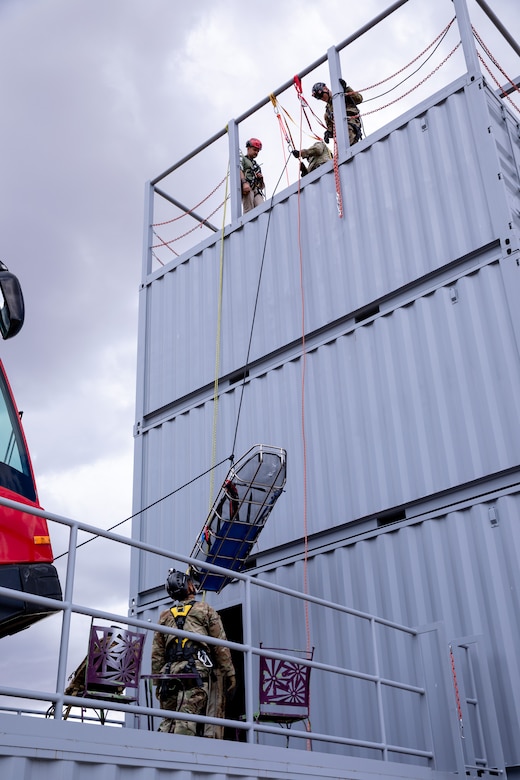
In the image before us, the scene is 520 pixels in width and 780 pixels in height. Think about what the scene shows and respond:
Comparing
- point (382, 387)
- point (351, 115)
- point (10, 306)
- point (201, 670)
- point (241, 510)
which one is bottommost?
point (201, 670)

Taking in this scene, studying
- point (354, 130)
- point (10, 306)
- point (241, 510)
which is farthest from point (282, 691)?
point (354, 130)

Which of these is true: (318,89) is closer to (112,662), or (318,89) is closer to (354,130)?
(354,130)

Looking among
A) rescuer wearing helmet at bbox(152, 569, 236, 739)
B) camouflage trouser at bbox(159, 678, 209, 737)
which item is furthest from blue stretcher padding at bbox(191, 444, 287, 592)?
camouflage trouser at bbox(159, 678, 209, 737)

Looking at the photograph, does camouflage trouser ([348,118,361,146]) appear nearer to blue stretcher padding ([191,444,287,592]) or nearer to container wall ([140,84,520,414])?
container wall ([140,84,520,414])

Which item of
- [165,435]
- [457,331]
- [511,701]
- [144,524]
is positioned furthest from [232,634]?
[457,331]

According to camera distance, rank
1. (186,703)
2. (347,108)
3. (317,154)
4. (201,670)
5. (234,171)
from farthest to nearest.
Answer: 1. (234,171)
2. (347,108)
3. (317,154)
4. (201,670)
5. (186,703)

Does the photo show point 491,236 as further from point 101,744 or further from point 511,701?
point 101,744

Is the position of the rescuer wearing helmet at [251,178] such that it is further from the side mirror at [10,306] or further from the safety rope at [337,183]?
the side mirror at [10,306]

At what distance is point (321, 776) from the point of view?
5242 mm

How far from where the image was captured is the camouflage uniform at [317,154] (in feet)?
34.0

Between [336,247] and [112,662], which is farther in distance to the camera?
[336,247]

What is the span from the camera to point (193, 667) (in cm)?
600

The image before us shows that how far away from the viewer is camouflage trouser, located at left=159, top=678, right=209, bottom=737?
592cm

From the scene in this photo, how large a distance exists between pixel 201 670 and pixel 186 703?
247 millimetres
